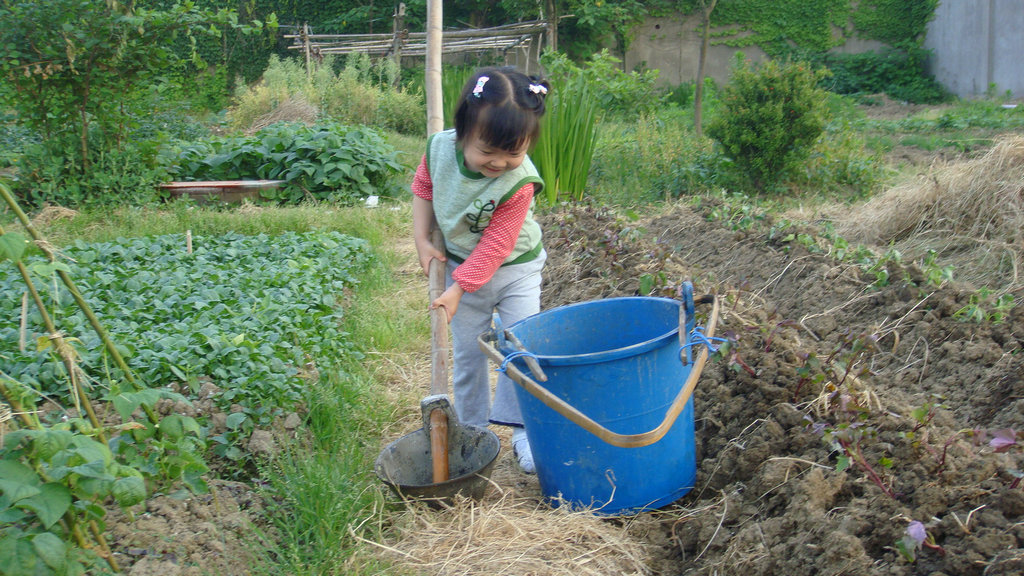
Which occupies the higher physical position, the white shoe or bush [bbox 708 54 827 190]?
bush [bbox 708 54 827 190]

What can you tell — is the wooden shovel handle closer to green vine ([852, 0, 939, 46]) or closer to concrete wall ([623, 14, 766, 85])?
concrete wall ([623, 14, 766, 85])

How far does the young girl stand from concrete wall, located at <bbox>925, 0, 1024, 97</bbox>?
46.3 feet

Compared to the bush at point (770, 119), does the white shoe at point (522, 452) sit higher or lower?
lower

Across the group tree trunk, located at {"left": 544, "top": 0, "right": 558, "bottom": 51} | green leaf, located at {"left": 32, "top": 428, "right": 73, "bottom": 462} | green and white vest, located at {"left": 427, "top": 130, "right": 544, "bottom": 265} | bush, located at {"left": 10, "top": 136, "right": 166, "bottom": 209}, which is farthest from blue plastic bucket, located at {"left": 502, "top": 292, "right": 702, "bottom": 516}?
tree trunk, located at {"left": 544, "top": 0, "right": 558, "bottom": 51}

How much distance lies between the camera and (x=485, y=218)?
8.82 ft

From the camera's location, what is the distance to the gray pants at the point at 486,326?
2.85 metres

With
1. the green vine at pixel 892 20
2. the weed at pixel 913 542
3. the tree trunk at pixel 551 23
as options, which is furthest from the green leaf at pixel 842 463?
the green vine at pixel 892 20

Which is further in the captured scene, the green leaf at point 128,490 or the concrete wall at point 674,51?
the concrete wall at point 674,51

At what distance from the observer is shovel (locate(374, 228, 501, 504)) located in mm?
2398

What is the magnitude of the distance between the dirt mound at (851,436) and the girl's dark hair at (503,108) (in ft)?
3.40

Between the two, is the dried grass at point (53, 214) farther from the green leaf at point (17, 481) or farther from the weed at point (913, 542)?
the weed at point (913, 542)

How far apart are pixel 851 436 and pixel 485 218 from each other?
1.36 meters

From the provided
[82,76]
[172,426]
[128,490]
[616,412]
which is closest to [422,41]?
[82,76]

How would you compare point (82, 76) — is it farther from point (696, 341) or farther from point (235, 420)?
point (696, 341)
